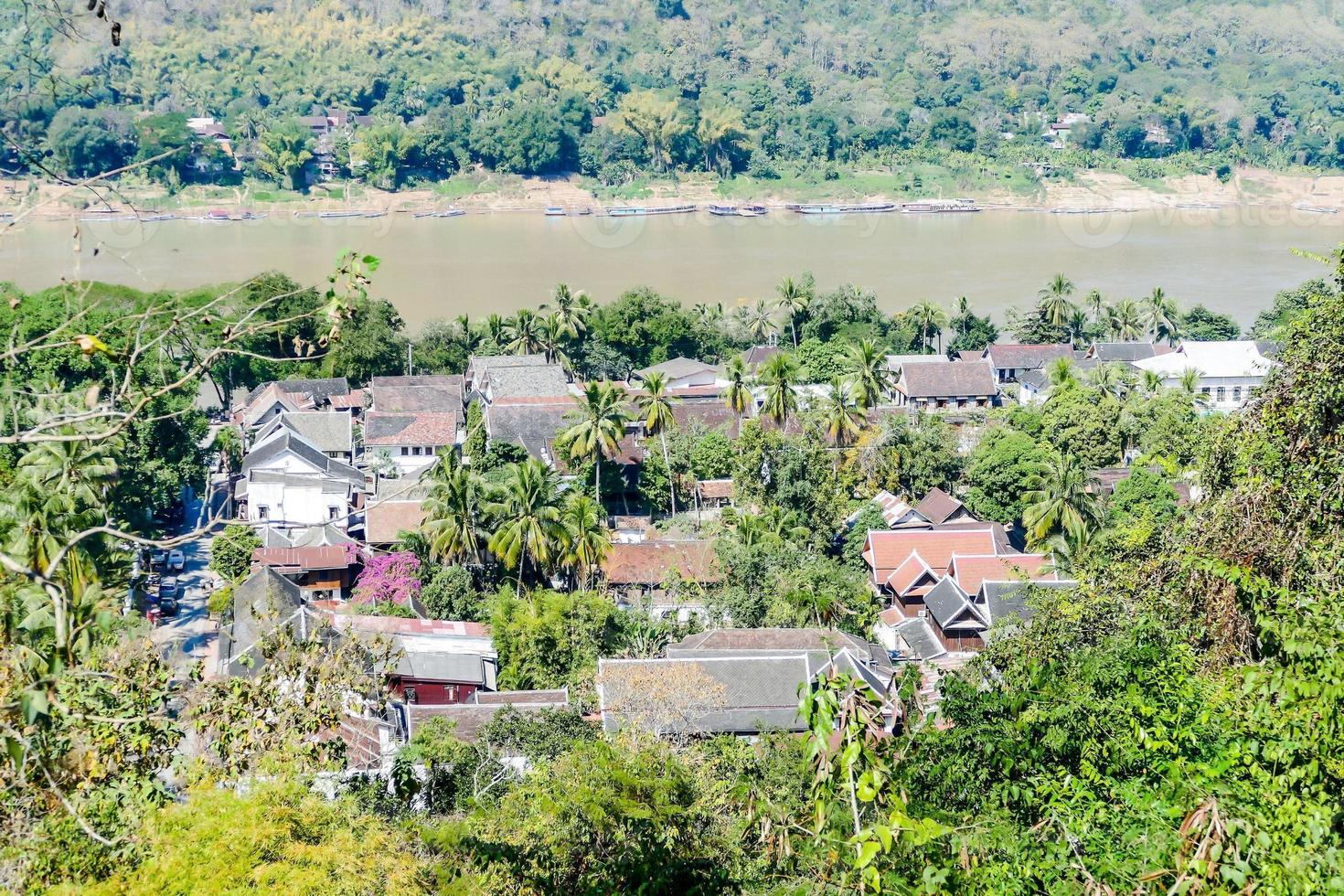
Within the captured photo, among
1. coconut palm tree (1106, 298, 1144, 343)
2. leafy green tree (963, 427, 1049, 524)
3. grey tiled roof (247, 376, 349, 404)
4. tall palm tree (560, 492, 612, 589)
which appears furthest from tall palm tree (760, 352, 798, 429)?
coconut palm tree (1106, 298, 1144, 343)

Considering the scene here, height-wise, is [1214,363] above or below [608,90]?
below

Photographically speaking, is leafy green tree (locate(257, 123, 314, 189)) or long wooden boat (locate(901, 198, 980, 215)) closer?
leafy green tree (locate(257, 123, 314, 189))

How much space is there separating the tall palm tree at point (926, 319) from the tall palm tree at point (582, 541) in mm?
10573

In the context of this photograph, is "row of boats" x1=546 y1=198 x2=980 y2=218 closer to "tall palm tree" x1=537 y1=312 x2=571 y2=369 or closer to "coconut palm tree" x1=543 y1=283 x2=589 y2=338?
"coconut palm tree" x1=543 y1=283 x2=589 y2=338

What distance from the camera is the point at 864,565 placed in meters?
11.2

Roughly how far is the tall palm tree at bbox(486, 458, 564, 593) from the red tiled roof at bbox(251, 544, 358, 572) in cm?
163

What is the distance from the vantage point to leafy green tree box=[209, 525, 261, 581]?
34.7 feet

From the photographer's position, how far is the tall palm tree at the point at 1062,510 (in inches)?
416

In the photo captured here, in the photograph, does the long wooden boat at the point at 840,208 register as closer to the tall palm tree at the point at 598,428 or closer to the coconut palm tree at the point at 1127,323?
the coconut palm tree at the point at 1127,323

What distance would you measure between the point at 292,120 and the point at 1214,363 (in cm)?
3054

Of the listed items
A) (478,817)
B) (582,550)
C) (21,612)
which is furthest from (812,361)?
(21,612)

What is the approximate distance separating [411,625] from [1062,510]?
215 inches

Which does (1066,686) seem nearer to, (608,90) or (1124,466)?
(1124,466)

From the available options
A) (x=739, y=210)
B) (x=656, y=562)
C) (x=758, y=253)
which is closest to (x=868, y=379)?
(x=656, y=562)
